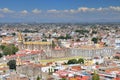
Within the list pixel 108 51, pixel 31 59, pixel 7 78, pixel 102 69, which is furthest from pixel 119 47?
pixel 7 78

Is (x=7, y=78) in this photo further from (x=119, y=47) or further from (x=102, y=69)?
(x=119, y=47)

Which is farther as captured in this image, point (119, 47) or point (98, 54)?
point (119, 47)

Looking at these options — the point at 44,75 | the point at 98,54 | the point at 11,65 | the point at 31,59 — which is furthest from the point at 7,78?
the point at 98,54

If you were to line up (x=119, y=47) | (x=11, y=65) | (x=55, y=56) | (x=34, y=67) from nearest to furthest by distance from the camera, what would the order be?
(x=34, y=67), (x=11, y=65), (x=55, y=56), (x=119, y=47)

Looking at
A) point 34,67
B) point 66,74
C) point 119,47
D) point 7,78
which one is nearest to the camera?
point 7,78

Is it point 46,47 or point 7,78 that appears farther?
point 46,47

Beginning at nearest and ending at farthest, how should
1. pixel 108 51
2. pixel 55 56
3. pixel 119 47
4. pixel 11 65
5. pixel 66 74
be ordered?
1. pixel 66 74
2. pixel 11 65
3. pixel 55 56
4. pixel 108 51
5. pixel 119 47

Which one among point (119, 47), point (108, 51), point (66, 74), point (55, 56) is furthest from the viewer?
point (119, 47)

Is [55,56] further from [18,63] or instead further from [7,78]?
[7,78]
